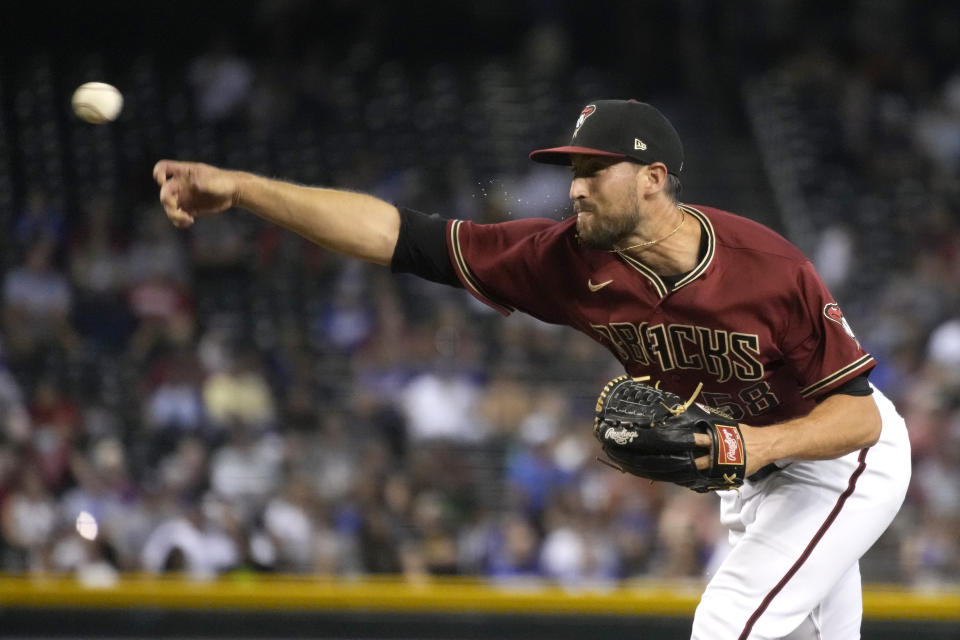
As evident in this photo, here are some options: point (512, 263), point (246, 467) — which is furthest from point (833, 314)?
point (246, 467)

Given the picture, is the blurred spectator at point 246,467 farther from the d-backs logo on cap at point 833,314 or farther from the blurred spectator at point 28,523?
the d-backs logo on cap at point 833,314

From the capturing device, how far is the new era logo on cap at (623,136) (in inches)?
127

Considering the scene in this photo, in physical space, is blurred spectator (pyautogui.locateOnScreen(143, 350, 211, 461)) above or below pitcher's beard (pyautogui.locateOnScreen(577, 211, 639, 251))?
below

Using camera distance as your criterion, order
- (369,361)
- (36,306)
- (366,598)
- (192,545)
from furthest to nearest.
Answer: (36,306) → (369,361) → (192,545) → (366,598)

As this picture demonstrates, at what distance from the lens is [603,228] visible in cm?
329

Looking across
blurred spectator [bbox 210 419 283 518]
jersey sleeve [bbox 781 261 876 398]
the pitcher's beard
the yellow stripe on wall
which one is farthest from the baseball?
blurred spectator [bbox 210 419 283 518]

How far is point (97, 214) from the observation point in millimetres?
9727

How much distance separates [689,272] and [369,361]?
5670mm

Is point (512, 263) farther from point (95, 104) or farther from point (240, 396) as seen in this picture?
point (240, 396)

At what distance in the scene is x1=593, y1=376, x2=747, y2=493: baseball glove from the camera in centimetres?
307

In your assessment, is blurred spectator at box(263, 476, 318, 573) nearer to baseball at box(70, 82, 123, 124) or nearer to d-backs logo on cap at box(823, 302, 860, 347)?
baseball at box(70, 82, 123, 124)

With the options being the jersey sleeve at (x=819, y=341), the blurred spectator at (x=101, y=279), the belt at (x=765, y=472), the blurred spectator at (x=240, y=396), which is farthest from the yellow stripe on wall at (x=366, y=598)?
the jersey sleeve at (x=819, y=341)

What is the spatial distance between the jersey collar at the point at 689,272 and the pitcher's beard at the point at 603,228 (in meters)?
0.11

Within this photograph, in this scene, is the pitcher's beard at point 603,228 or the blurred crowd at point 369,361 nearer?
the pitcher's beard at point 603,228
